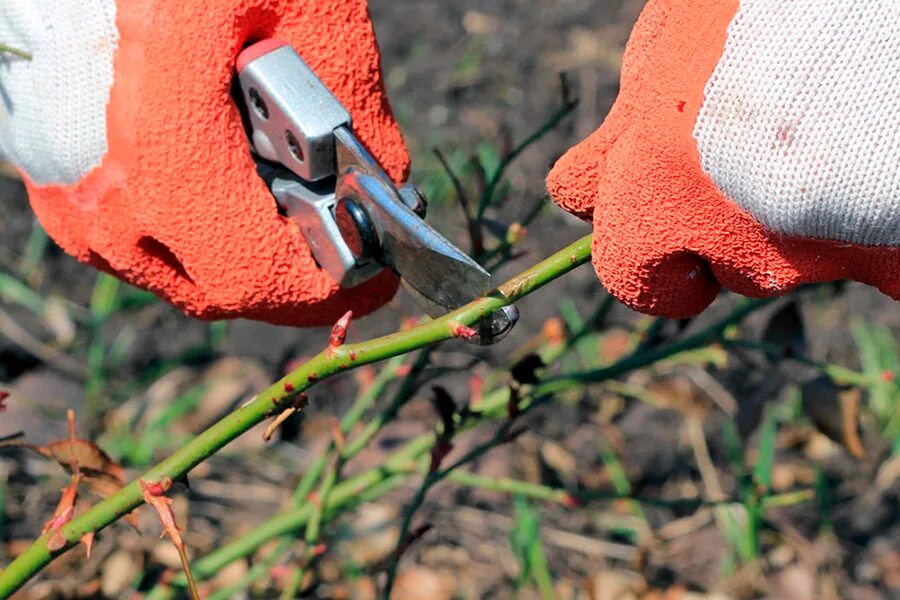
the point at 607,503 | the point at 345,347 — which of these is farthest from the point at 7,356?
the point at 345,347

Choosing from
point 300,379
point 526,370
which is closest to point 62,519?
point 300,379

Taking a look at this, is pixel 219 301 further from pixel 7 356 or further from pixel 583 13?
pixel 583 13

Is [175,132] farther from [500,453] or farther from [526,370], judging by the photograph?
[500,453]

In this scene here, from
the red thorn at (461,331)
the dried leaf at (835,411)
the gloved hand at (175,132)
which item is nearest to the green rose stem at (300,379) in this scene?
the red thorn at (461,331)

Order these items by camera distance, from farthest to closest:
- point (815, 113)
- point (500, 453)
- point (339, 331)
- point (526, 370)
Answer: point (500, 453) → point (526, 370) → point (339, 331) → point (815, 113)

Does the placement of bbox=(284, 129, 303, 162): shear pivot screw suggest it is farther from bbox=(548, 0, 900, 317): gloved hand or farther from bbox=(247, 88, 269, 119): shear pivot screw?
bbox=(548, 0, 900, 317): gloved hand

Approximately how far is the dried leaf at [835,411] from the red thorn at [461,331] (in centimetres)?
62

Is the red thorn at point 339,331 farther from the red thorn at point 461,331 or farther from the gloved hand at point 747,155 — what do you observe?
the gloved hand at point 747,155

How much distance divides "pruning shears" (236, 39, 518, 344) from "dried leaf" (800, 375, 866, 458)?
581 mm

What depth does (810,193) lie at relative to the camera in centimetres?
74

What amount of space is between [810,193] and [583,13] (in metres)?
2.15

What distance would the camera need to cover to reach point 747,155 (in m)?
0.76

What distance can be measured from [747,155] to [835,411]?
0.60 m

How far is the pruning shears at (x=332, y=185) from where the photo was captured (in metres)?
0.90
